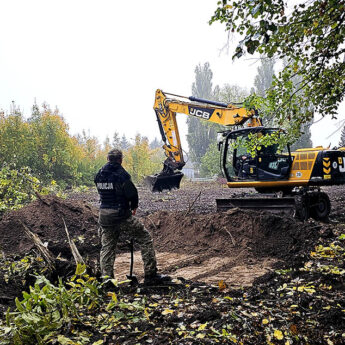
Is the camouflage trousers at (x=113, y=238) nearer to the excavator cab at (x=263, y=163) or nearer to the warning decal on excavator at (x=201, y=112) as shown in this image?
the excavator cab at (x=263, y=163)

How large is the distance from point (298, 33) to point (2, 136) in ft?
66.0

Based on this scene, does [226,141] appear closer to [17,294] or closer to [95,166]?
[17,294]

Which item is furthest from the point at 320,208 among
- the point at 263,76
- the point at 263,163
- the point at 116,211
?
the point at 263,76

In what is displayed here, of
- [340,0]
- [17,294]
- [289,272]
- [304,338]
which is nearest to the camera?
[304,338]

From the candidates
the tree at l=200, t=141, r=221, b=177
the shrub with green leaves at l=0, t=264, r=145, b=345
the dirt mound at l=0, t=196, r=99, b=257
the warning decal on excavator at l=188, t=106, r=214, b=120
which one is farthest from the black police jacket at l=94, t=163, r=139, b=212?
the tree at l=200, t=141, r=221, b=177

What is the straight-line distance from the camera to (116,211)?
4652 millimetres

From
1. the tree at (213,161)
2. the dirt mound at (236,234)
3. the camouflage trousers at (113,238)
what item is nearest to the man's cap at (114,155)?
the camouflage trousers at (113,238)

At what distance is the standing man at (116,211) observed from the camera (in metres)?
4.65

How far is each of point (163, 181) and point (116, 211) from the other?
8766 millimetres

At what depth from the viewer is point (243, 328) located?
10.1ft

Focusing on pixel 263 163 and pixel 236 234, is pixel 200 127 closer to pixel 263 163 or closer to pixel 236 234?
pixel 263 163

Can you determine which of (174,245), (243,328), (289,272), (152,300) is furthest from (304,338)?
(174,245)

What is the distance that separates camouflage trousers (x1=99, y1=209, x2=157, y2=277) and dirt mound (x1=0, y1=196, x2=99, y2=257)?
2351 millimetres

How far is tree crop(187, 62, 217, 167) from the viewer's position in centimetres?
4875
